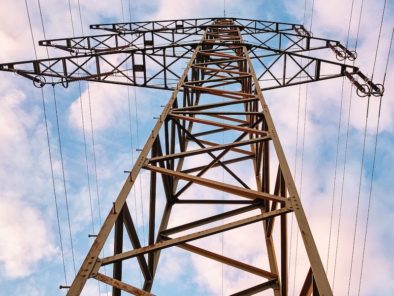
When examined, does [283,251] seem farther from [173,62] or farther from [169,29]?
[169,29]

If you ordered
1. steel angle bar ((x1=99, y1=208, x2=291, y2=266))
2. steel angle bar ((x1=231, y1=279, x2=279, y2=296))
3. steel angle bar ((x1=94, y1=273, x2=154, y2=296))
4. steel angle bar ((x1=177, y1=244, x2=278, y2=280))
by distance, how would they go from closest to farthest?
steel angle bar ((x1=94, y1=273, x2=154, y2=296)) < steel angle bar ((x1=99, y1=208, x2=291, y2=266)) < steel angle bar ((x1=231, y1=279, x2=279, y2=296)) < steel angle bar ((x1=177, y1=244, x2=278, y2=280))

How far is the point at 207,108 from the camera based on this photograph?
302 inches

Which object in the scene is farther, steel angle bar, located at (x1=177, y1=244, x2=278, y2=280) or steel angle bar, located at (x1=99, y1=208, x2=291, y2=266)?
steel angle bar, located at (x1=177, y1=244, x2=278, y2=280)

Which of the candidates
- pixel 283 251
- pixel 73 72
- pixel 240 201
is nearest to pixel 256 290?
pixel 283 251

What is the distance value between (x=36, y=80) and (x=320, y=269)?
9601 mm

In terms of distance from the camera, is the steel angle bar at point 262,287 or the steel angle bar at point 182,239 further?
the steel angle bar at point 262,287

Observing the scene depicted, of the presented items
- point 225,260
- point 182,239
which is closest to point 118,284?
point 182,239

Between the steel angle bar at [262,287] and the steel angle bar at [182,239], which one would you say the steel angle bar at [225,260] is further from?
the steel angle bar at [182,239]

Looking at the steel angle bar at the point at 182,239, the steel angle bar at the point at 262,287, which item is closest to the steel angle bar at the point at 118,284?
the steel angle bar at the point at 182,239

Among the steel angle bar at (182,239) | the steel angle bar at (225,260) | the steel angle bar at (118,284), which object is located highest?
the steel angle bar at (225,260)

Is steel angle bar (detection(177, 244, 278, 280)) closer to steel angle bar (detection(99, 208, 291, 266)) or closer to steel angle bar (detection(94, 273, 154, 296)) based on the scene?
steel angle bar (detection(99, 208, 291, 266))

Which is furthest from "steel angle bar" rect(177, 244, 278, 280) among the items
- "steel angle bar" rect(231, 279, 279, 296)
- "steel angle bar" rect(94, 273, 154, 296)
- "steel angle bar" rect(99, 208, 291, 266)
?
"steel angle bar" rect(94, 273, 154, 296)

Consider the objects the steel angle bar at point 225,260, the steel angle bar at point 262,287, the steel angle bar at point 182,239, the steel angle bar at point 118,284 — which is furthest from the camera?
the steel angle bar at point 225,260

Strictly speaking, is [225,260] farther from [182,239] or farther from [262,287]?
[182,239]
